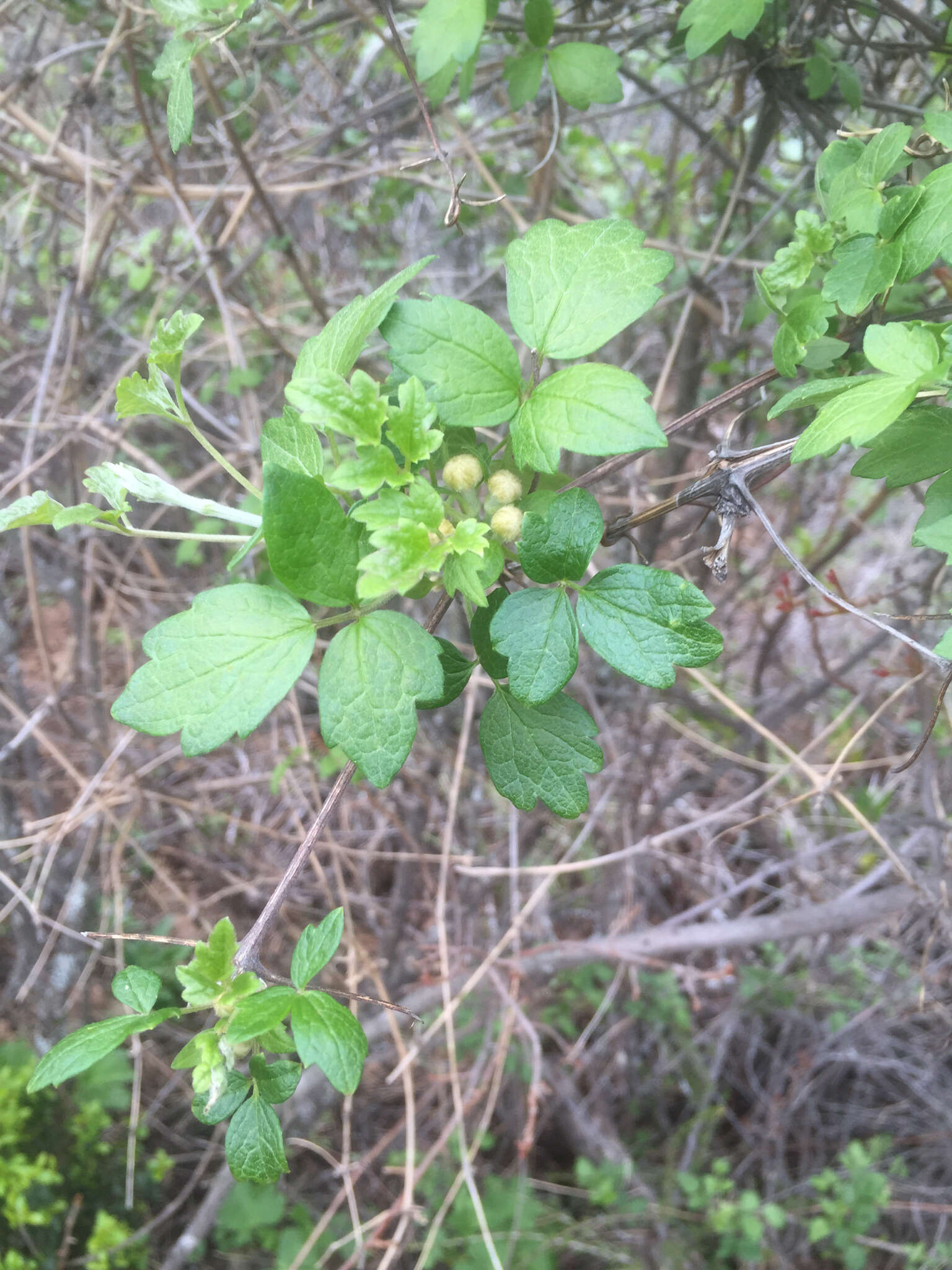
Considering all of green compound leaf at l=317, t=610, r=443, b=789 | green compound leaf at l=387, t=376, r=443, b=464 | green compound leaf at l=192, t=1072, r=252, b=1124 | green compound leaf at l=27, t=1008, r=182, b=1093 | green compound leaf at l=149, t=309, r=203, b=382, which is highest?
green compound leaf at l=149, t=309, r=203, b=382

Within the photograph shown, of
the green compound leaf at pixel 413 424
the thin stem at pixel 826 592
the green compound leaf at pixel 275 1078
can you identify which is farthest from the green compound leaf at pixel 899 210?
the green compound leaf at pixel 275 1078

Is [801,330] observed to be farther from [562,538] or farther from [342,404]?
[342,404]

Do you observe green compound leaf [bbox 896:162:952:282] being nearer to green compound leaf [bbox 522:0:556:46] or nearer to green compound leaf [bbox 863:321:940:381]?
green compound leaf [bbox 863:321:940:381]

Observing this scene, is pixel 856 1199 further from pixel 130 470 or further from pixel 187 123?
pixel 187 123

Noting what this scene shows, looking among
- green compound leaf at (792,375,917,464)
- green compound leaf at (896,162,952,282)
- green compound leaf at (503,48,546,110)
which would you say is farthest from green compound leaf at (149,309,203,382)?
green compound leaf at (503,48,546,110)

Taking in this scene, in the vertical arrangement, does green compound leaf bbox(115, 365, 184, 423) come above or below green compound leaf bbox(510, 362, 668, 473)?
above

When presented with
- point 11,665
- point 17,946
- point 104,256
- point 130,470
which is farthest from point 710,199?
point 17,946

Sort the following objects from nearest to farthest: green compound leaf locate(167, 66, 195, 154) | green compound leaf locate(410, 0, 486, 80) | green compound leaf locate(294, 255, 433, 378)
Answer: green compound leaf locate(294, 255, 433, 378)
green compound leaf locate(167, 66, 195, 154)
green compound leaf locate(410, 0, 486, 80)
